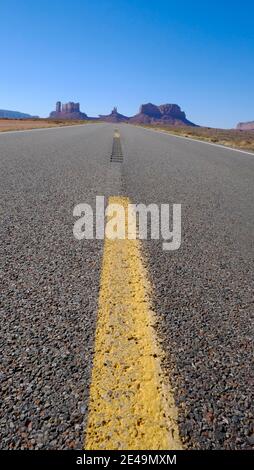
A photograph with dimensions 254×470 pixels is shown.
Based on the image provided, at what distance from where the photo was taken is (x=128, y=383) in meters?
1.17

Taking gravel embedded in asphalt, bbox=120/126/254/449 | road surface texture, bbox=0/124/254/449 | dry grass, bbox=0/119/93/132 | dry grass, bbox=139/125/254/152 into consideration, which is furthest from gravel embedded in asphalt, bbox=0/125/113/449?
dry grass, bbox=0/119/93/132

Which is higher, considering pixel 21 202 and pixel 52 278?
pixel 21 202

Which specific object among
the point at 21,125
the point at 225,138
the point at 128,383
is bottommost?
the point at 128,383

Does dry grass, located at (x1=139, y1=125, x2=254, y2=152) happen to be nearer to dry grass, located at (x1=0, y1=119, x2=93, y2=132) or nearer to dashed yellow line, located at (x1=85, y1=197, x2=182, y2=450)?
dry grass, located at (x1=0, y1=119, x2=93, y2=132)

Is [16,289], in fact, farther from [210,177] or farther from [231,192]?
[210,177]

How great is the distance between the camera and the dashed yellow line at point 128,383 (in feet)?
3.18

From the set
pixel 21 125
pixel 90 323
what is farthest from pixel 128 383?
pixel 21 125

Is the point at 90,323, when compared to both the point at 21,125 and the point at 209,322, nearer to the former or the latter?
the point at 209,322

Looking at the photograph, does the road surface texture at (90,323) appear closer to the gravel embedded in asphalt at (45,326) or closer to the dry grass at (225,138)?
the gravel embedded in asphalt at (45,326)

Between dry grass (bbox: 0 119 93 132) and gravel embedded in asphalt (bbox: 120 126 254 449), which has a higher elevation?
dry grass (bbox: 0 119 93 132)

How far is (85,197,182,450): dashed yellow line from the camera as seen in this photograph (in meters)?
0.97

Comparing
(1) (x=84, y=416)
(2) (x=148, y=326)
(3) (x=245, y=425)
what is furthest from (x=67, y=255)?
(3) (x=245, y=425)
